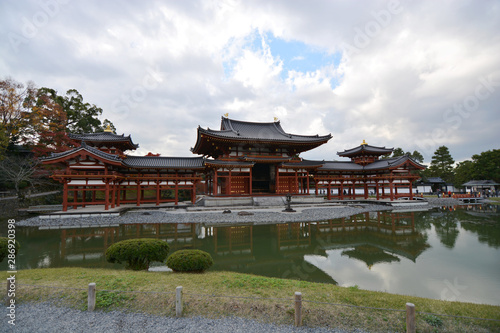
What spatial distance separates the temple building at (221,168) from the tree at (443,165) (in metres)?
27.1

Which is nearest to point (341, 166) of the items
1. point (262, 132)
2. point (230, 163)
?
point (262, 132)

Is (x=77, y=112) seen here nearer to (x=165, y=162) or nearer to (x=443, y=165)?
(x=165, y=162)

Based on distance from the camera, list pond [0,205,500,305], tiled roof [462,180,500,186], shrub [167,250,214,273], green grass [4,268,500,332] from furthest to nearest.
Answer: tiled roof [462,180,500,186]
pond [0,205,500,305]
shrub [167,250,214,273]
green grass [4,268,500,332]

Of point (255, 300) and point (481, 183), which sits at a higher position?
point (481, 183)

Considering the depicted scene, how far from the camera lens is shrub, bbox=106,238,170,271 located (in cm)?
689

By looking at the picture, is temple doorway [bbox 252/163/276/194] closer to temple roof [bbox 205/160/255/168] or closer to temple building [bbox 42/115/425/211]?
temple building [bbox 42/115/425/211]

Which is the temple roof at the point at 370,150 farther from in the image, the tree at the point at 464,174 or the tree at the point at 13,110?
the tree at the point at 13,110

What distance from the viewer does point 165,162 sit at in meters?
23.9

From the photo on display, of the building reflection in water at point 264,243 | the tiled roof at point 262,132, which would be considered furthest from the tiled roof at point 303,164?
the building reflection in water at point 264,243

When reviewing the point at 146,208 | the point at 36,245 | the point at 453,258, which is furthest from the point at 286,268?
the point at 146,208

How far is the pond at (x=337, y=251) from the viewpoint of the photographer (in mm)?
6855

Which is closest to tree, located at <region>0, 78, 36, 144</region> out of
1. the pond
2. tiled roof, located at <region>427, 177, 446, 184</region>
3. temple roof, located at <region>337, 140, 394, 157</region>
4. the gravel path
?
the pond

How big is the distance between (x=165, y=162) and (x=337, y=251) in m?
19.5

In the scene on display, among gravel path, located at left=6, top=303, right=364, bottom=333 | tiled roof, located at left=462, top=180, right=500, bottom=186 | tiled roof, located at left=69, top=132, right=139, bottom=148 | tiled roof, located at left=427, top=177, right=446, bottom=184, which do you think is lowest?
gravel path, located at left=6, top=303, right=364, bottom=333
